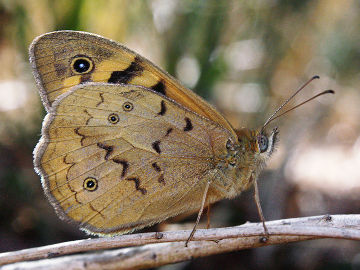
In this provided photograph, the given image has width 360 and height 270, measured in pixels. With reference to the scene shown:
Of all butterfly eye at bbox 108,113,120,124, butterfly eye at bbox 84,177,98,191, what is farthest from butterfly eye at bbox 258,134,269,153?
butterfly eye at bbox 84,177,98,191

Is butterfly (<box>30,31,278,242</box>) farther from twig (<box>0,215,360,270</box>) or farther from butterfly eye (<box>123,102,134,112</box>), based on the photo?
twig (<box>0,215,360,270</box>)

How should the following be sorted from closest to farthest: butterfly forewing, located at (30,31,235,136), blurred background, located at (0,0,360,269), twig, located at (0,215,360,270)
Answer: twig, located at (0,215,360,270) < butterfly forewing, located at (30,31,235,136) < blurred background, located at (0,0,360,269)

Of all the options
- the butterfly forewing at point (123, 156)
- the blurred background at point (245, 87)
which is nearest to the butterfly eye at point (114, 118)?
the butterfly forewing at point (123, 156)

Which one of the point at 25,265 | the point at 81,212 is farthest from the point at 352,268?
the point at 25,265

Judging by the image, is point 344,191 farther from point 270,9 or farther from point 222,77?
point 270,9

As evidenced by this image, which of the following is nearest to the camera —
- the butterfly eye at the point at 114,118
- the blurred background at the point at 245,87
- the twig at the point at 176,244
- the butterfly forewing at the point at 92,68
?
the twig at the point at 176,244

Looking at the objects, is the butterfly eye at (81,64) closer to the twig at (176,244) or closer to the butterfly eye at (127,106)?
the butterfly eye at (127,106)

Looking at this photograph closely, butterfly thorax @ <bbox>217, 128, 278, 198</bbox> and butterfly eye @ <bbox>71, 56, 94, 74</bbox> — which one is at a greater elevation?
butterfly eye @ <bbox>71, 56, 94, 74</bbox>

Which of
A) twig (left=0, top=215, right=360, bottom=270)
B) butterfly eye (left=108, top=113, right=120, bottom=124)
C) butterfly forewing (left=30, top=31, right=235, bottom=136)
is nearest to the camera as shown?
twig (left=0, top=215, right=360, bottom=270)
